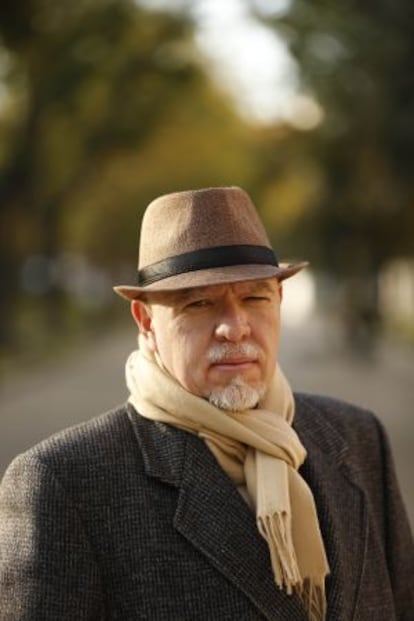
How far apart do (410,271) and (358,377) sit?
2753 cm

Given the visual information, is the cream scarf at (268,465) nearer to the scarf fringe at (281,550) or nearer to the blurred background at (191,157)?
the scarf fringe at (281,550)

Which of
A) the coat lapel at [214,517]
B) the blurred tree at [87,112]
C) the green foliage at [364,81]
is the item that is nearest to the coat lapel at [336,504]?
the coat lapel at [214,517]

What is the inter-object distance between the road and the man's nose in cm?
579

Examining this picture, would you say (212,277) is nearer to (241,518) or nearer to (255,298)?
(255,298)

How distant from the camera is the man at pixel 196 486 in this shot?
2330 millimetres

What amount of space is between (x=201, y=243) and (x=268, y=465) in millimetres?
526

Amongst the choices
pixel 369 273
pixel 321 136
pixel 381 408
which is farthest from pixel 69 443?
pixel 369 273

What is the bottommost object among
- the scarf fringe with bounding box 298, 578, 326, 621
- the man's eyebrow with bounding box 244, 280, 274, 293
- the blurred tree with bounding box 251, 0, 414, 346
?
the scarf fringe with bounding box 298, 578, 326, 621

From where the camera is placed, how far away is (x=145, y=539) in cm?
238

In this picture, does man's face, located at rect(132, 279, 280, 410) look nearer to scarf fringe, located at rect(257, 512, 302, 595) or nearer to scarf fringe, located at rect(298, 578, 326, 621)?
scarf fringe, located at rect(257, 512, 302, 595)

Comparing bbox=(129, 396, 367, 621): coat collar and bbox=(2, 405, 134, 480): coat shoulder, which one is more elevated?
bbox=(2, 405, 134, 480): coat shoulder

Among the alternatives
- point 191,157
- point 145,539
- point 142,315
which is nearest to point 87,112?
point 191,157

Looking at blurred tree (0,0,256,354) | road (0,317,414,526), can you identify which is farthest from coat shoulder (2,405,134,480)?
blurred tree (0,0,256,354)

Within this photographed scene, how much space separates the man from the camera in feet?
7.64
